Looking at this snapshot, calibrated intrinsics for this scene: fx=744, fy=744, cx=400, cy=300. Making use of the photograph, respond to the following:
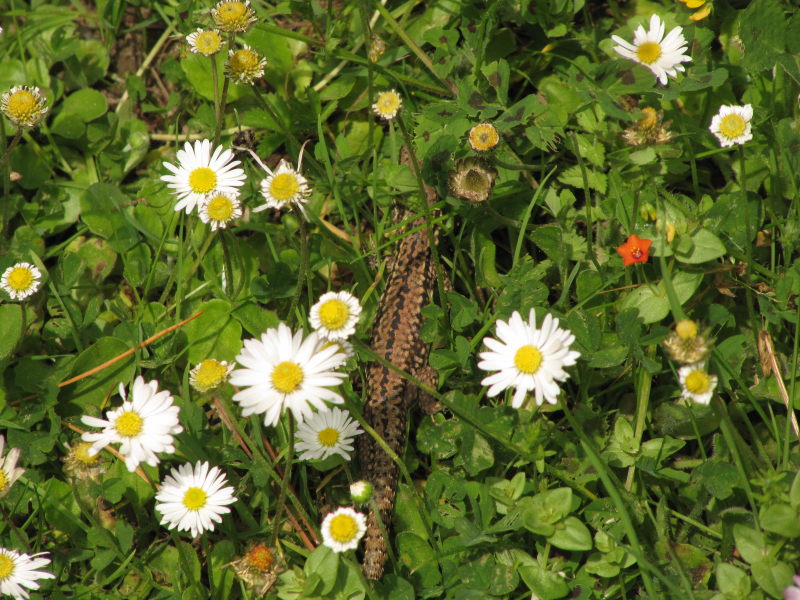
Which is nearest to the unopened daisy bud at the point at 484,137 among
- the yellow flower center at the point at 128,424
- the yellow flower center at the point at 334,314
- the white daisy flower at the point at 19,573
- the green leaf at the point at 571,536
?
the yellow flower center at the point at 334,314

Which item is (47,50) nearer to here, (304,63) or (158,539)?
(304,63)

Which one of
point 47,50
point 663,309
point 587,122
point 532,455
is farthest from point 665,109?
point 47,50

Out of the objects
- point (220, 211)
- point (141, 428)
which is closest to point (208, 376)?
point (141, 428)

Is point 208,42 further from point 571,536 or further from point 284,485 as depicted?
point 571,536

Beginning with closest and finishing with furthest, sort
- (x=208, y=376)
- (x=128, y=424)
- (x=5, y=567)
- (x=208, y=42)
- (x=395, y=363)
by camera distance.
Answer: (x=128, y=424)
(x=208, y=376)
(x=5, y=567)
(x=208, y=42)
(x=395, y=363)

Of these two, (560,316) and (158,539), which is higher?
(560,316)
